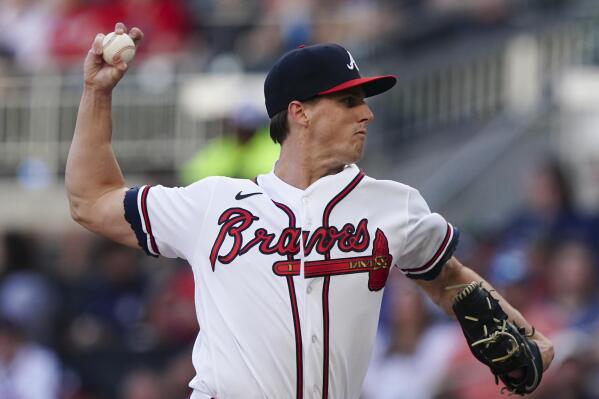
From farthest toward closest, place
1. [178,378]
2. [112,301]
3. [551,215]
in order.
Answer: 1. [112,301]
2. [178,378]
3. [551,215]

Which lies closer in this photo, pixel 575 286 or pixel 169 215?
pixel 169 215

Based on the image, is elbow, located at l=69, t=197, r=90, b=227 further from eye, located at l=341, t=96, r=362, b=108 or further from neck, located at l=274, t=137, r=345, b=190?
eye, located at l=341, t=96, r=362, b=108

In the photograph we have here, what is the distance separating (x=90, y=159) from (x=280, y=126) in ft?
2.30

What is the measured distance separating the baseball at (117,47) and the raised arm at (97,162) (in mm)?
21

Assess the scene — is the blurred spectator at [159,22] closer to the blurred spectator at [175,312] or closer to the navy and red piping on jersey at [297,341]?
the blurred spectator at [175,312]

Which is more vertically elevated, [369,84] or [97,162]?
[369,84]

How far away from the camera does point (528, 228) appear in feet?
34.1

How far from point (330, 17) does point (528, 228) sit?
4195mm

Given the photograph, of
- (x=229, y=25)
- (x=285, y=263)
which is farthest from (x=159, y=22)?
(x=285, y=263)

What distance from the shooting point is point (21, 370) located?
36.7 feet

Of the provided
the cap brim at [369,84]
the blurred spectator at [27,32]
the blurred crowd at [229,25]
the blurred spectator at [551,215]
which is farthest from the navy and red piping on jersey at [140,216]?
the blurred spectator at [27,32]

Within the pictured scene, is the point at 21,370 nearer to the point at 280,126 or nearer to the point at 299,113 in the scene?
the point at 280,126

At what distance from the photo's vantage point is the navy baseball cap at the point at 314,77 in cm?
548

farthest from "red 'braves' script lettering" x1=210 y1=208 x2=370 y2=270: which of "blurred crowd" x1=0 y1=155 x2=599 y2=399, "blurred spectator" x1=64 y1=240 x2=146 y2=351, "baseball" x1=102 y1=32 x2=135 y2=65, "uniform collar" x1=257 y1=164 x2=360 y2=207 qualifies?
"blurred spectator" x1=64 y1=240 x2=146 y2=351
